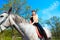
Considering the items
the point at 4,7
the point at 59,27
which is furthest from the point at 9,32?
the point at 59,27

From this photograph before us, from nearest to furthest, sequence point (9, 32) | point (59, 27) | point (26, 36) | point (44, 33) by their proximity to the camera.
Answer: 1. point (26, 36)
2. point (44, 33)
3. point (9, 32)
4. point (59, 27)

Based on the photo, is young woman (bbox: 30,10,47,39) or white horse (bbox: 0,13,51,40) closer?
white horse (bbox: 0,13,51,40)

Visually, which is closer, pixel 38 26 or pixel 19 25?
pixel 19 25

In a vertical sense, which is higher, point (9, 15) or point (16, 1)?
point (16, 1)

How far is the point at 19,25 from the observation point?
7.64 metres

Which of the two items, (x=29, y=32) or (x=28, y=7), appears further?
(x=28, y=7)

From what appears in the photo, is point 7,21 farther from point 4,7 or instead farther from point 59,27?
point 59,27

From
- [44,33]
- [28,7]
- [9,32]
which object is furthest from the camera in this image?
[28,7]

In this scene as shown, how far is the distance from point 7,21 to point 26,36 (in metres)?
0.80

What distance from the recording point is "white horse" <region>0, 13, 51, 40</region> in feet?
24.8

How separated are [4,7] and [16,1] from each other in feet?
7.50

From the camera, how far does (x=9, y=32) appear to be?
112 ft

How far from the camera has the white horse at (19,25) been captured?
755cm

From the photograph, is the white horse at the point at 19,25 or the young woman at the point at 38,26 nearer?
the white horse at the point at 19,25
